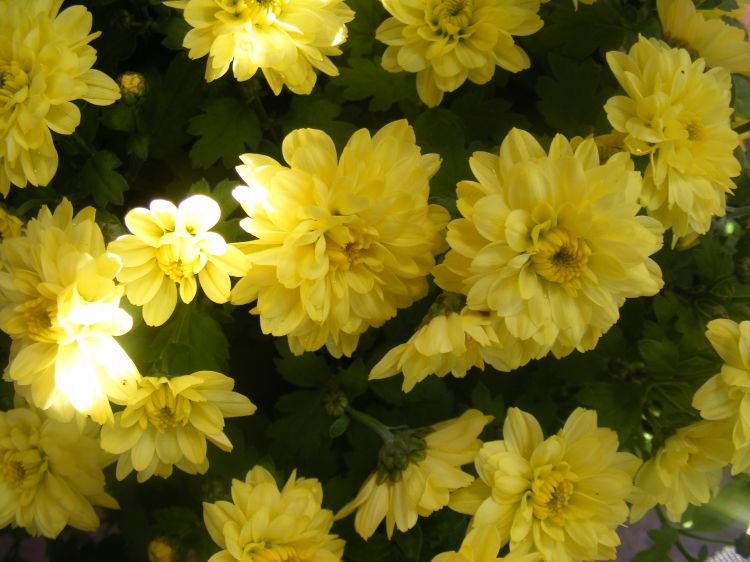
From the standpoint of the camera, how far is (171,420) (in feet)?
2.30

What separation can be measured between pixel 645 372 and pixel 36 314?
72 centimetres

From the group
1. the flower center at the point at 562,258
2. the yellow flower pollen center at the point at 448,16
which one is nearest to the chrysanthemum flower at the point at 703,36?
the yellow flower pollen center at the point at 448,16

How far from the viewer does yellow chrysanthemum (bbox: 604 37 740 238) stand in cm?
72

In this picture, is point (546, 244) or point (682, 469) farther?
point (682, 469)

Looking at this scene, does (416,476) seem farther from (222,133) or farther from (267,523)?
(222,133)

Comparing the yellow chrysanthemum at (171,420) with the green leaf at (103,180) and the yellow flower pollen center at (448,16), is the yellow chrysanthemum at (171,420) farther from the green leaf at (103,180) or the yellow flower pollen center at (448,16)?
the yellow flower pollen center at (448,16)

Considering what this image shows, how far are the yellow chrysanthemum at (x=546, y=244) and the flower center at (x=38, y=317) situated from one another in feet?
1.21

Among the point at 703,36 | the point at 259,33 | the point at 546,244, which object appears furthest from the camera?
the point at 703,36

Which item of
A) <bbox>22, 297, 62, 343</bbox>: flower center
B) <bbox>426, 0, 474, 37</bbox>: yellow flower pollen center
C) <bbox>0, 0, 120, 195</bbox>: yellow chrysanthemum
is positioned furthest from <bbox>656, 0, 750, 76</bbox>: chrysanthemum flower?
<bbox>22, 297, 62, 343</bbox>: flower center

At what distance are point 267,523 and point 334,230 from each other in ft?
0.99

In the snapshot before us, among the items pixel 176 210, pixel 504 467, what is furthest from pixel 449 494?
pixel 176 210

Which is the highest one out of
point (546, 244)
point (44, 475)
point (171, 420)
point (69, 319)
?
point (546, 244)

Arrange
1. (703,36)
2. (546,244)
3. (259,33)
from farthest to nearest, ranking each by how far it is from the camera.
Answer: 1. (703,36)
2. (259,33)
3. (546,244)

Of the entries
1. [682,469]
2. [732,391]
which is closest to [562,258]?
[732,391]
